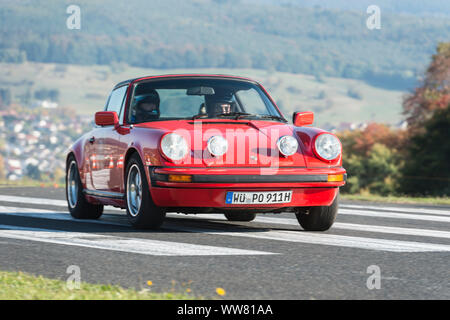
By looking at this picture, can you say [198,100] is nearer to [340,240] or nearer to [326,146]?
[326,146]

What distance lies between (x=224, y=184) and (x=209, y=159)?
28 centimetres

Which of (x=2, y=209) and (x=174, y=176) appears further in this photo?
(x=2, y=209)

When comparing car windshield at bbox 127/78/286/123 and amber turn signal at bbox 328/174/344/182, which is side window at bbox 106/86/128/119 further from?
amber turn signal at bbox 328/174/344/182

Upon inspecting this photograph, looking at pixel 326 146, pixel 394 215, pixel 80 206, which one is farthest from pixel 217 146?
pixel 394 215

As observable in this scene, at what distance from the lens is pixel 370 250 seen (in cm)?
687

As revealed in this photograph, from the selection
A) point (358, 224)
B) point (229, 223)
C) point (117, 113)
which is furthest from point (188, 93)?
point (358, 224)

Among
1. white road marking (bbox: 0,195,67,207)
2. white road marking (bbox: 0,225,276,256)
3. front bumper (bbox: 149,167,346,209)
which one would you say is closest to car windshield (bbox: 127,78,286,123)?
front bumper (bbox: 149,167,346,209)

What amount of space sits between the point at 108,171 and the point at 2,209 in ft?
9.06

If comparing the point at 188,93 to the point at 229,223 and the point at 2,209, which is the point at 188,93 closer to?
the point at 229,223

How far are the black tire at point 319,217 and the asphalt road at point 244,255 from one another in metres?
0.17

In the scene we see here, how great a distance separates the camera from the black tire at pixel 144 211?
25.8ft

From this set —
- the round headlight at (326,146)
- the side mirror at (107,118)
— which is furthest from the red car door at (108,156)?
the round headlight at (326,146)

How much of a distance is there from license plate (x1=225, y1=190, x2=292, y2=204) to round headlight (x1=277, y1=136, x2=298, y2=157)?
0.38 m

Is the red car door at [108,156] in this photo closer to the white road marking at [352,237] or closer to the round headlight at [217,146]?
the white road marking at [352,237]
